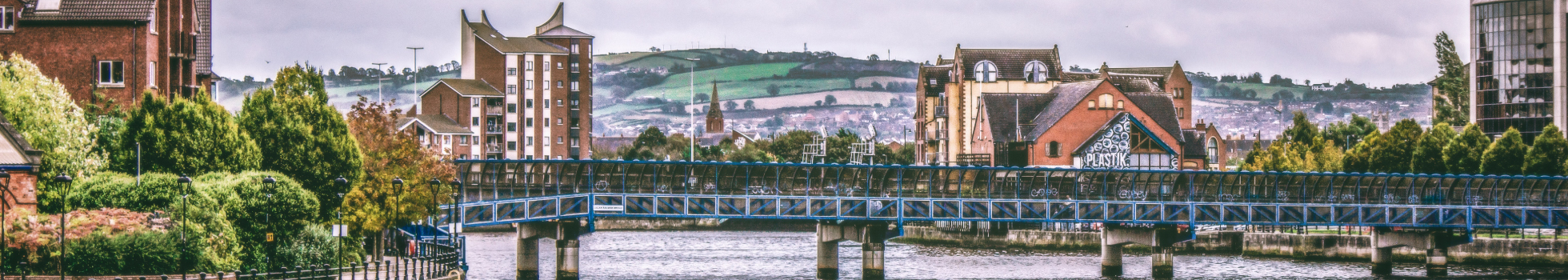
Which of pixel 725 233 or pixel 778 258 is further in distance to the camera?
pixel 725 233

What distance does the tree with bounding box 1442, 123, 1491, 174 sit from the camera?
352 ft

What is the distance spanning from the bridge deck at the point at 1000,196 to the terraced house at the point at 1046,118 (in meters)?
26.7

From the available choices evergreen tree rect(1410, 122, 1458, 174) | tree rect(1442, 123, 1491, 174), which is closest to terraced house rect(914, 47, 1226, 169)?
evergreen tree rect(1410, 122, 1458, 174)

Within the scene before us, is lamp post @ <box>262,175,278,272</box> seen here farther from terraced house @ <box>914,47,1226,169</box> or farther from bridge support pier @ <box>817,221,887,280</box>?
terraced house @ <box>914,47,1226,169</box>

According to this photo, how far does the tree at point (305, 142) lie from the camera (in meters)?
68.2

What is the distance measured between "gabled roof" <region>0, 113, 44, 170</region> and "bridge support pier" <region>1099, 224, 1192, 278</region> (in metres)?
50.1

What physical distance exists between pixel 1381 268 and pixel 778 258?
34.9 m

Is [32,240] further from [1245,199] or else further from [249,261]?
[1245,199]

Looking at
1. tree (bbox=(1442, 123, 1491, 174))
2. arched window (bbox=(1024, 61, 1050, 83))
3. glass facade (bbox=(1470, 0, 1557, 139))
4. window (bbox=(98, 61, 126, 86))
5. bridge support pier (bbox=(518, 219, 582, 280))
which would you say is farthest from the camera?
arched window (bbox=(1024, 61, 1050, 83))

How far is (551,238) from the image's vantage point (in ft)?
260

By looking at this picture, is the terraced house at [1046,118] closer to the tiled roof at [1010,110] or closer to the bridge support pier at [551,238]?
the tiled roof at [1010,110]

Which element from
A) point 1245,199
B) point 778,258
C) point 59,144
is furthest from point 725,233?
point 59,144

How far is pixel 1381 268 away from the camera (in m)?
87.0

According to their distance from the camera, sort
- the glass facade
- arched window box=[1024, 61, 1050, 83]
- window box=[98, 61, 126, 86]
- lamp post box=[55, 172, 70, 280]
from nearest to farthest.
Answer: lamp post box=[55, 172, 70, 280], window box=[98, 61, 126, 86], the glass facade, arched window box=[1024, 61, 1050, 83]
